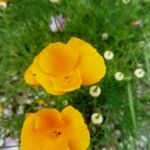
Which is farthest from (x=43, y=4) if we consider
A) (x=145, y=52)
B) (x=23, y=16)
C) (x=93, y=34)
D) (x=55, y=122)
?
(x=55, y=122)

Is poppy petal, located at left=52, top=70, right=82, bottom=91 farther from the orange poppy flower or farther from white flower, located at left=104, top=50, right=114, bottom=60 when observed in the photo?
white flower, located at left=104, top=50, right=114, bottom=60

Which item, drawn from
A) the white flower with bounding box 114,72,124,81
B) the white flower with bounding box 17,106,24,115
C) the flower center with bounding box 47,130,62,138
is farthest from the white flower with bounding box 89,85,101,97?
the white flower with bounding box 17,106,24,115

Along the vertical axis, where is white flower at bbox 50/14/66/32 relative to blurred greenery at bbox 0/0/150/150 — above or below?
above

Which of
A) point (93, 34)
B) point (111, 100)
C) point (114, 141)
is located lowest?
point (114, 141)

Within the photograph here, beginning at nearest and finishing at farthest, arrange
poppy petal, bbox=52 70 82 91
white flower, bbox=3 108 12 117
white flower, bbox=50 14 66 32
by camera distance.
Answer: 1. poppy petal, bbox=52 70 82 91
2. white flower, bbox=50 14 66 32
3. white flower, bbox=3 108 12 117

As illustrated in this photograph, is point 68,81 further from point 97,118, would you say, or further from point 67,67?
point 97,118

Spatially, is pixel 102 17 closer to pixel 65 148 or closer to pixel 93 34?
pixel 93 34
